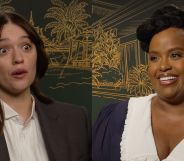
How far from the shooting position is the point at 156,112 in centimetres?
101

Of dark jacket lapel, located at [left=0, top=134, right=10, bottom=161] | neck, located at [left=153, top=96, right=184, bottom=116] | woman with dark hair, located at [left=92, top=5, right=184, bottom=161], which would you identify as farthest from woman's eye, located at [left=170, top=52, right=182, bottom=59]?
dark jacket lapel, located at [left=0, top=134, right=10, bottom=161]

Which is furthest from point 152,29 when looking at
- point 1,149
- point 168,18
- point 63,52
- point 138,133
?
point 1,149

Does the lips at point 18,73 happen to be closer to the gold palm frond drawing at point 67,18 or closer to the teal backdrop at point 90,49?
the teal backdrop at point 90,49

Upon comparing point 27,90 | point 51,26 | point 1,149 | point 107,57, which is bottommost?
point 1,149

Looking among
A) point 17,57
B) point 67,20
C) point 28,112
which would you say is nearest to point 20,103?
point 28,112

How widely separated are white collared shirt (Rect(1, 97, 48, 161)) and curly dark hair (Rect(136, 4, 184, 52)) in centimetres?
43

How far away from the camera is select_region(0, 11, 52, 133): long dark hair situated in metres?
0.96

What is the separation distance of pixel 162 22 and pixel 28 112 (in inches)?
18.9

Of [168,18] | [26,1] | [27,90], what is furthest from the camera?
[26,1]

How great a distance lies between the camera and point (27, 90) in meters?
1.02

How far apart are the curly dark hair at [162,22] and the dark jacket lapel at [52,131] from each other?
1.24ft

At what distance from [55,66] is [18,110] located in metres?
0.28

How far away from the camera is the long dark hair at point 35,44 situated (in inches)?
37.8

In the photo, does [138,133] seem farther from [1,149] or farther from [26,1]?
[26,1]
